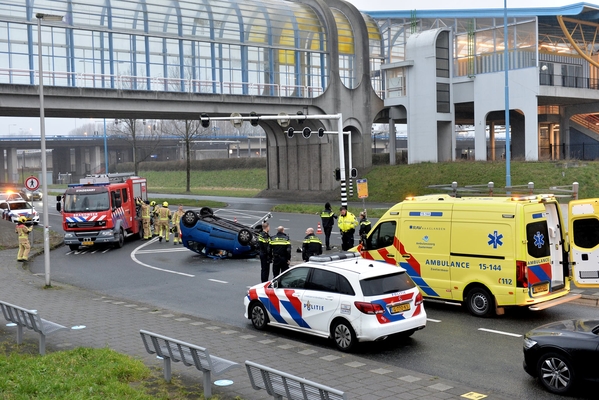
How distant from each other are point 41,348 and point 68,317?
10.6ft

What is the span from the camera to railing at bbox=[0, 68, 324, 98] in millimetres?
36344

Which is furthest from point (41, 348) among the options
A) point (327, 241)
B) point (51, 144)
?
point (51, 144)

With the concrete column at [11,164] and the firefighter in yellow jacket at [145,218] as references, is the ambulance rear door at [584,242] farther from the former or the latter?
the concrete column at [11,164]

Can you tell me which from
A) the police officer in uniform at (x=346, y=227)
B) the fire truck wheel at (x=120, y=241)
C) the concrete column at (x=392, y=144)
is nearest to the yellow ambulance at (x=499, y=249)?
the police officer in uniform at (x=346, y=227)

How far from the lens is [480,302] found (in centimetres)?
1292

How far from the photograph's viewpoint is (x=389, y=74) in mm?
52844

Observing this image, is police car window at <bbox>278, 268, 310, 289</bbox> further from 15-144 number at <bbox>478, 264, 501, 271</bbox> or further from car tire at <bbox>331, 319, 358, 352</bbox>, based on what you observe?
15-144 number at <bbox>478, 264, 501, 271</bbox>

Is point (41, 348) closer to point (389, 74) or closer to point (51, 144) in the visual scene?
point (389, 74)

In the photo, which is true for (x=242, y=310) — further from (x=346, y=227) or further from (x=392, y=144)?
(x=392, y=144)

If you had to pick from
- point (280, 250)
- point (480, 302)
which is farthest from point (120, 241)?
point (480, 302)

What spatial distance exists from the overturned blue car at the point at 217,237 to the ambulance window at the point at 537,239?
457 inches

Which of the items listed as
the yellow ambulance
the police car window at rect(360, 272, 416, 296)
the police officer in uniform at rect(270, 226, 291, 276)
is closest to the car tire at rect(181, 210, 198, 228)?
the police officer in uniform at rect(270, 226, 291, 276)

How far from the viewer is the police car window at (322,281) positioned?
1120 cm

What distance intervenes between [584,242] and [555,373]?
5398 mm
